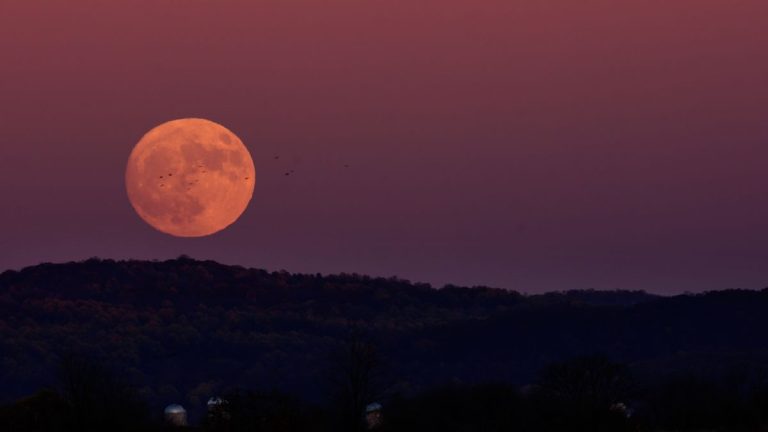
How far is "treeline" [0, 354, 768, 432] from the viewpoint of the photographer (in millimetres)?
76812

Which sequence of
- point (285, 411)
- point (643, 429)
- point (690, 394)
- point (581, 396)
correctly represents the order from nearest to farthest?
1. point (285, 411)
2. point (643, 429)
3. point (581, 396)
4. point (690, 394)

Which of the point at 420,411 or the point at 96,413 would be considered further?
the point at 420,411

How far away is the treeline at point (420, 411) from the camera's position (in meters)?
76.8

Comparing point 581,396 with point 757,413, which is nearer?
point 757,413

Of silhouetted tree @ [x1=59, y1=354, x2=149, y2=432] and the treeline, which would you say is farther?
silhouetted tree @ [x1=59, y1=354, x2=149, y2=432]

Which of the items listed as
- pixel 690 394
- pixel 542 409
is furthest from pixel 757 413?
pixel 690 394

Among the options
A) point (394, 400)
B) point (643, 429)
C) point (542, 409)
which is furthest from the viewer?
point (394, 400)

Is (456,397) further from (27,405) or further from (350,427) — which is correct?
(27,405)

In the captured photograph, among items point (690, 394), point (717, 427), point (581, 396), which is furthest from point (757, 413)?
point (690, 394)

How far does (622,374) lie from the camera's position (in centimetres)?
13975

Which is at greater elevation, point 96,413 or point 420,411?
point 420,411

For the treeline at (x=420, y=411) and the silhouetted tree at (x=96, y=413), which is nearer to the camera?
the treeline at (x=420, y=411)

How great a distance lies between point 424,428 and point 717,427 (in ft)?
93.4

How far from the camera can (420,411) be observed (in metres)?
127
